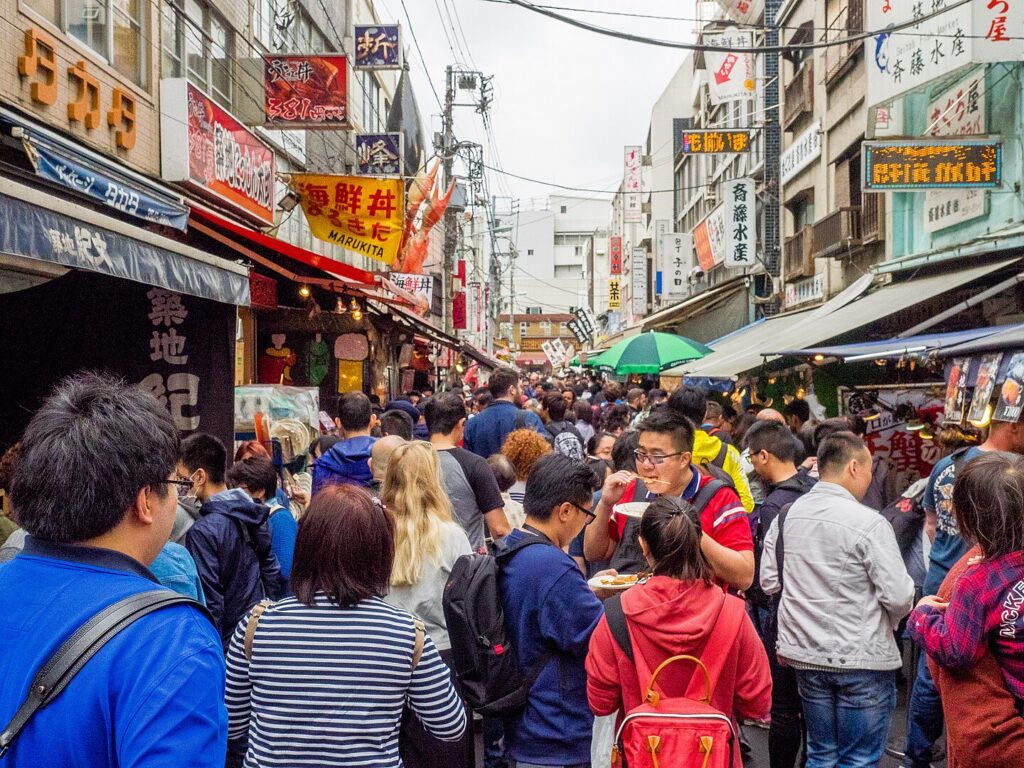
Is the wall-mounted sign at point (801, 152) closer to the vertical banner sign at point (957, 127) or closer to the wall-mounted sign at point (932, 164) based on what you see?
the vertical banner sign at point (957, 127)

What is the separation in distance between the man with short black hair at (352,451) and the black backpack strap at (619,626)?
12.7 ft

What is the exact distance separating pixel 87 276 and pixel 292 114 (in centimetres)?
532

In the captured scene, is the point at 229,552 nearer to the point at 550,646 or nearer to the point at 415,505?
the point at 415,505

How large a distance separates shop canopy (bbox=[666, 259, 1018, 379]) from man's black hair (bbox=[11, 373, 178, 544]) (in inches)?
355

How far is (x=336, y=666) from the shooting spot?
281cm

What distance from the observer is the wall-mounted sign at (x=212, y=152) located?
32.3 ft

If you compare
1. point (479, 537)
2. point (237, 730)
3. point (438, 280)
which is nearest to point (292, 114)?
point (479, 537)

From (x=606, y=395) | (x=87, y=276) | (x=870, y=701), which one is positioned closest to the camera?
(x=870, y=701)

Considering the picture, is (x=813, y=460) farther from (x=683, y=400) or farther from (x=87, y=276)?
(x=87, y=276)

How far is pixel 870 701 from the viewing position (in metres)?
4.25

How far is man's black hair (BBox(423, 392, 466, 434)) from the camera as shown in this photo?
6.38 meters

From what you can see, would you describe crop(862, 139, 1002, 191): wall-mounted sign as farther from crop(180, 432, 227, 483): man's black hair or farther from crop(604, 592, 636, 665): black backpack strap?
crop(604, 592, 636, 665): black backpack strap

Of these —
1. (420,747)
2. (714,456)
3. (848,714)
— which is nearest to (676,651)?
(420,747)

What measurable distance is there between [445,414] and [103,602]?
15.1 feet
